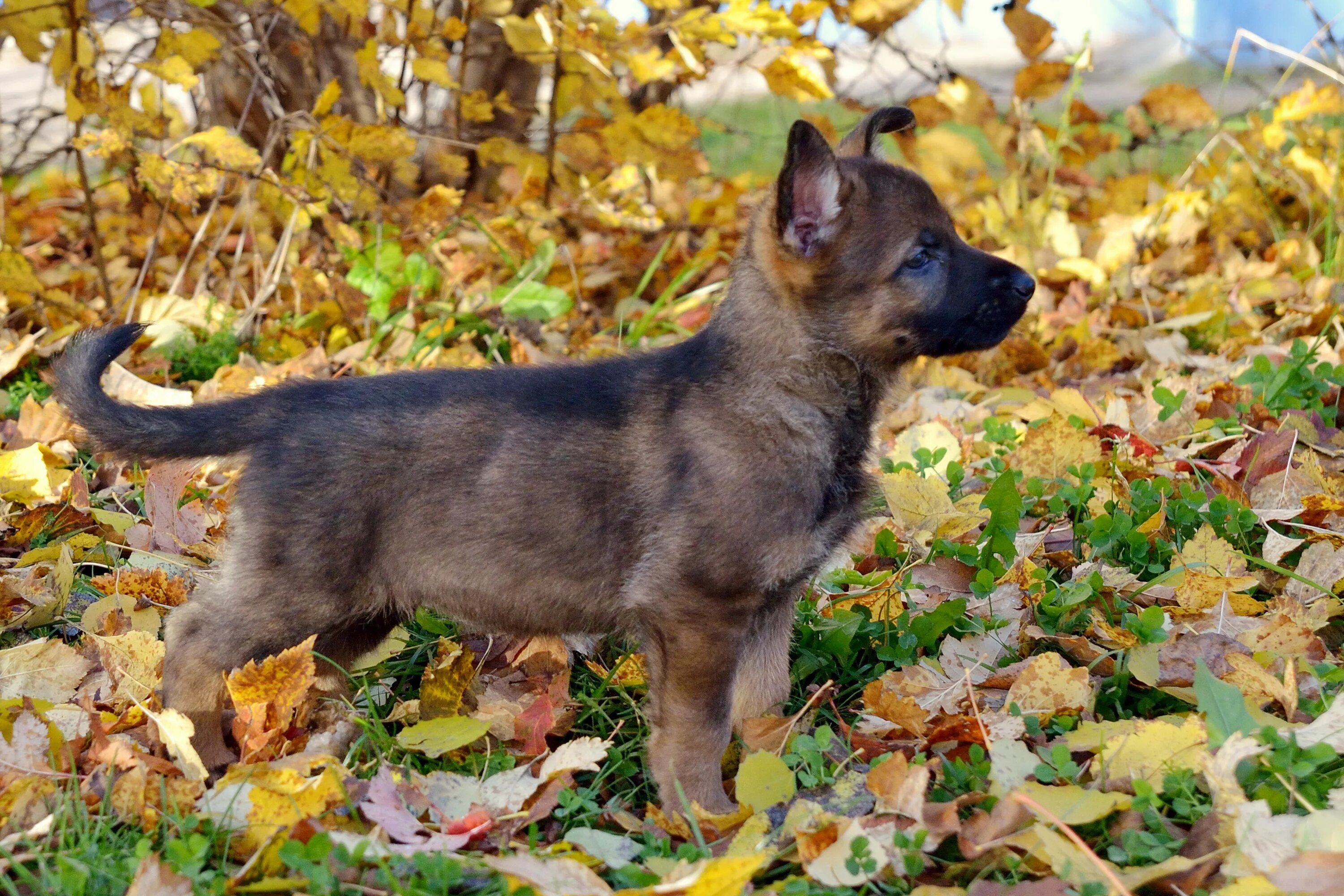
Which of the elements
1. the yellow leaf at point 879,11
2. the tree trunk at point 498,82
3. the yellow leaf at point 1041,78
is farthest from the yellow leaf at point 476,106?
the yellow leaf at point 1041,78

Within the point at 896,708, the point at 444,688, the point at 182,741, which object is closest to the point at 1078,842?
the point at 896,708

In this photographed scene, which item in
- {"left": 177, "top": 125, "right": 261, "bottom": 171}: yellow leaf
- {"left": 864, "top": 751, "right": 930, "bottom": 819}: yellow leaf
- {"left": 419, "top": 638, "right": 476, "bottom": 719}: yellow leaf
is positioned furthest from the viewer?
{"left": 177, "top": 125, "right": 261, "bottom": 171}: yellow leaf

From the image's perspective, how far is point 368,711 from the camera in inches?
134

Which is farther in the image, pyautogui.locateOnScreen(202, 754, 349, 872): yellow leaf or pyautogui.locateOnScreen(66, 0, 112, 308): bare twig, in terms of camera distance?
pyautogui.locateOnScreen(66, 0, 112, 308): bare twig

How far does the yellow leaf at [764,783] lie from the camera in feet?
9.40

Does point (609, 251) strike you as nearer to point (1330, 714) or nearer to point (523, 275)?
point (523, 275)

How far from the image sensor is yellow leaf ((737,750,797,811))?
287 cm

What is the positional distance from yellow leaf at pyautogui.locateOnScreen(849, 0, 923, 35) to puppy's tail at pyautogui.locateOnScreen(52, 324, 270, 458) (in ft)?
11.9

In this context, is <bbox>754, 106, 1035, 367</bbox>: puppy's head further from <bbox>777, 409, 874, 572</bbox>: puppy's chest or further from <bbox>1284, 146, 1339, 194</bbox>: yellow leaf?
<bbox>1284, 146, 1339, 194</bbox>: yellow leaf

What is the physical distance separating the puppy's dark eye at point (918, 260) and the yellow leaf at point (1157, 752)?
1.30 meters

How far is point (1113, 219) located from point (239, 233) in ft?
15.7

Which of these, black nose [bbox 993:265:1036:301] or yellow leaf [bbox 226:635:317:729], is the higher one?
black nose [bbox 993:265:1036:301]

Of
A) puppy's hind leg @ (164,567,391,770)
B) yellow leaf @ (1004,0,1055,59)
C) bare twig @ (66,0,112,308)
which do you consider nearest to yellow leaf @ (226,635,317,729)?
puppy's hind leg @ (164,567,391,770)

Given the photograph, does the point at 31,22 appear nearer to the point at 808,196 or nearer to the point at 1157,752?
the point at 808,196
